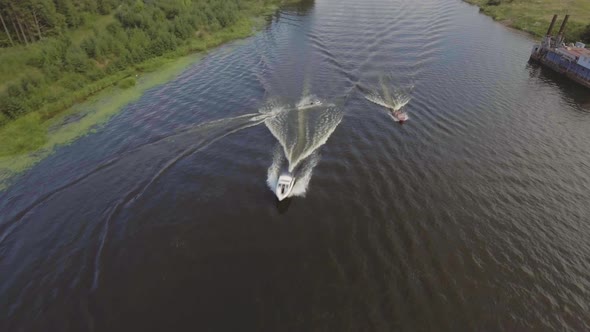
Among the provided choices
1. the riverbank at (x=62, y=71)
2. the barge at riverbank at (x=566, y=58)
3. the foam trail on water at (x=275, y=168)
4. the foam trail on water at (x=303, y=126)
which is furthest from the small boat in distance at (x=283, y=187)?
the barge at riverbank at (x=566, y=58)

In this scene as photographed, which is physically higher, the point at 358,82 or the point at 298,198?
the point at 358,82

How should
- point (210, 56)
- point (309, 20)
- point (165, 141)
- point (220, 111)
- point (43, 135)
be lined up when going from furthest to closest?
point (309, 20) < point (210, 56) < point (220, 111) < point (43, 135) < point (165, 141)

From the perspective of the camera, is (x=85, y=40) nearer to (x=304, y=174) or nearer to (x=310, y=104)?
(x=310, y=104)

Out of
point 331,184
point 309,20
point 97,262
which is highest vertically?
point 309,20

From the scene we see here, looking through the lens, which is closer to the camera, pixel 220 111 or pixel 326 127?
pixel 326 127

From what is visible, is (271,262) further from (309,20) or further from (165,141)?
(309,20)

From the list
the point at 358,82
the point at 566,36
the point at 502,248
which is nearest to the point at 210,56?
the point at 358,82
